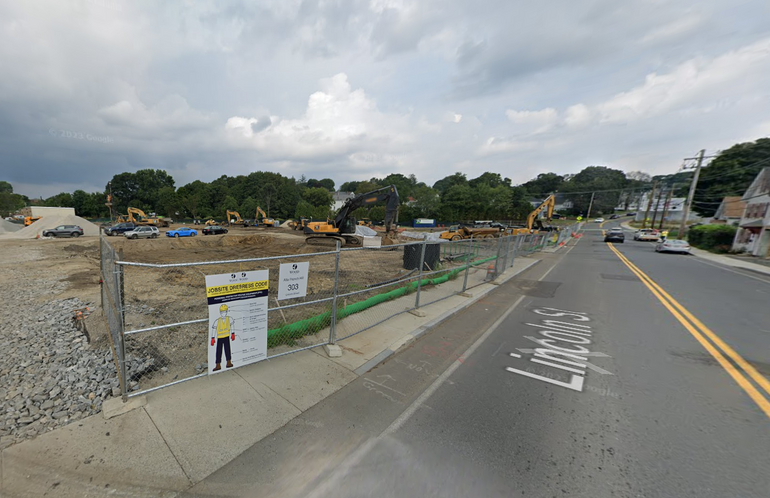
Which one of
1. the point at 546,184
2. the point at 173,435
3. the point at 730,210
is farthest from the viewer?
the point at 546,184

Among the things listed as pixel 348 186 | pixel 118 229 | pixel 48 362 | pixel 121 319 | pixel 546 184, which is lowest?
pixel 118 229

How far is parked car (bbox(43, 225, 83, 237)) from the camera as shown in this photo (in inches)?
1051

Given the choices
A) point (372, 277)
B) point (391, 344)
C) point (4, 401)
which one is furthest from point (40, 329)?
point (372, 277)

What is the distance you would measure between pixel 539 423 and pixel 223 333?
4.01 m

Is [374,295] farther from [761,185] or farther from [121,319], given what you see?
[761,185]

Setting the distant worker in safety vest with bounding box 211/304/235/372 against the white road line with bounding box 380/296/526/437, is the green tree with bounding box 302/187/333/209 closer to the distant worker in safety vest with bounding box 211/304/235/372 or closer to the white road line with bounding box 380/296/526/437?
the white road line with bounding box 380/296/526/437

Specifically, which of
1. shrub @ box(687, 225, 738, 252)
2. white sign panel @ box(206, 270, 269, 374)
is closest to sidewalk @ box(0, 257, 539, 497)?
white sign panel @ box(206, 270, 269, 374)

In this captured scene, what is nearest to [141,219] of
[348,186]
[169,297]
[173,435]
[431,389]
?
[169,297]

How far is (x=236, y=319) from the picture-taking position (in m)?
3.62

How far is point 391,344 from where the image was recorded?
4922 mm

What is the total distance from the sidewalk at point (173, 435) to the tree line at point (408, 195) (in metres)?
57.0

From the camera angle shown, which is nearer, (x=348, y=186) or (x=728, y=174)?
→ (x=728, y=174)

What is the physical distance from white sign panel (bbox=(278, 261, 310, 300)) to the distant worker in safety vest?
0.74 meters

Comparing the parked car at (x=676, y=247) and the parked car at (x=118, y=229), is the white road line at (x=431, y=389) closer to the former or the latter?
the parked car at (x=676, y=247)
